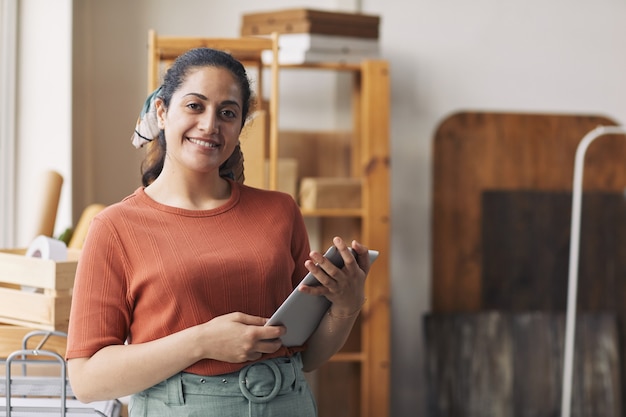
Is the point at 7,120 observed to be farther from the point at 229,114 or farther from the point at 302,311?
the point at 302,311

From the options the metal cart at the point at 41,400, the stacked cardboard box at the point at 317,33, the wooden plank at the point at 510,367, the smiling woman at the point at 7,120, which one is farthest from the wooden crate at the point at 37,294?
the wooden plank at the point at 510,367

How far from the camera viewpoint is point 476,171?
3.85 m

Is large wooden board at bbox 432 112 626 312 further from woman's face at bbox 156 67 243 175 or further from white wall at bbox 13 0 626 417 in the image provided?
woman's face at bbox 156 67 243 175

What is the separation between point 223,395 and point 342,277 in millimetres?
268

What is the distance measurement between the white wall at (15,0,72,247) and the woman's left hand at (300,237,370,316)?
1.92 meters

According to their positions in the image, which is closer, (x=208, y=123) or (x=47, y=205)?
(x=208, y=123)

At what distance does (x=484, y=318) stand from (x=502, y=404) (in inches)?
14.1

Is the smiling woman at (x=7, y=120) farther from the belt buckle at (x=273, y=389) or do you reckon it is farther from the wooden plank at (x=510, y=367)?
the belt buckle at (x=273, y=389)

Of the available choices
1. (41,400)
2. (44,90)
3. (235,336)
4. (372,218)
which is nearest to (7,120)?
(44,90)

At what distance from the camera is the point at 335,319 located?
152cm

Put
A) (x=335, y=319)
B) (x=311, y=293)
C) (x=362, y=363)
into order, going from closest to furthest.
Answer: (x=311, y=293) → (x=335, y=319) → (x=362, y=363)

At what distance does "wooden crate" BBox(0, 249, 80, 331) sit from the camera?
1.82 meters

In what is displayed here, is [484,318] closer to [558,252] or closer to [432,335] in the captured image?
[432,335]

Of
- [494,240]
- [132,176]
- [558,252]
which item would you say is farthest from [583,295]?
[132,176]
